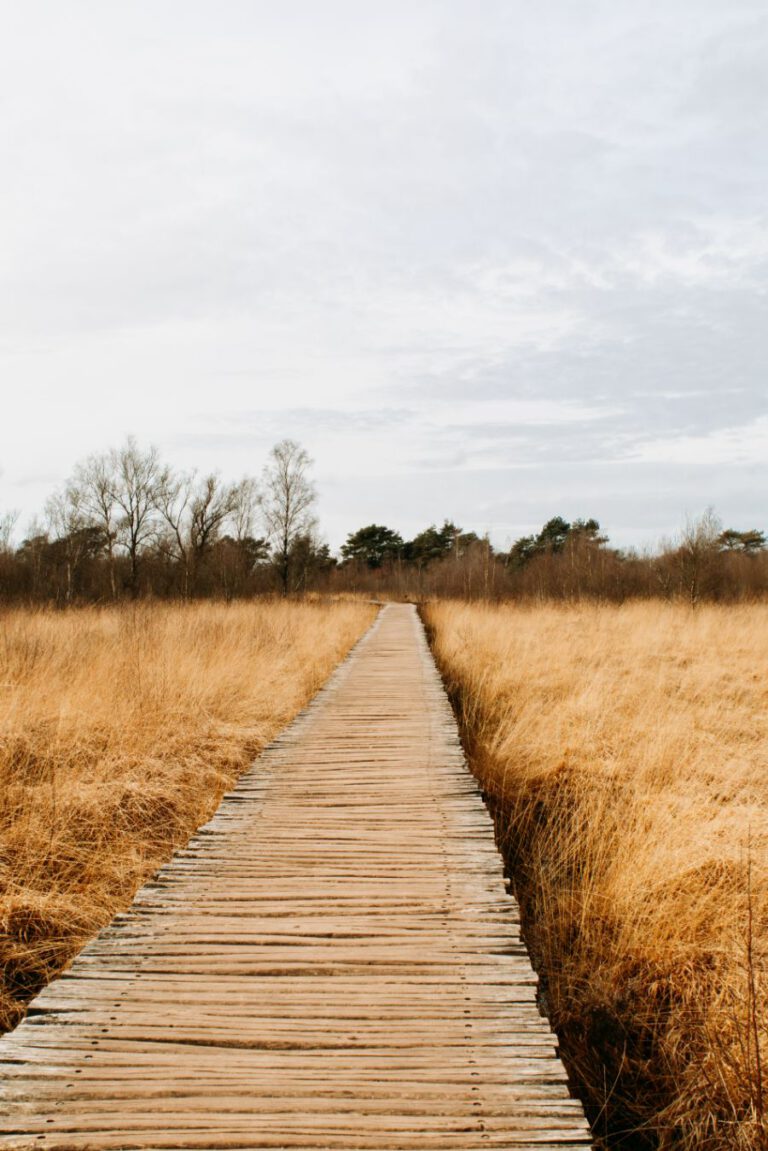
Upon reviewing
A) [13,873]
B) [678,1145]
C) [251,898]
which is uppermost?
[251,898]

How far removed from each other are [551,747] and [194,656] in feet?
14.2

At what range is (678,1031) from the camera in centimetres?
296

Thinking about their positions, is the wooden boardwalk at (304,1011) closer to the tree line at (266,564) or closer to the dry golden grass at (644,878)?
the dry golden grass at (644,878)

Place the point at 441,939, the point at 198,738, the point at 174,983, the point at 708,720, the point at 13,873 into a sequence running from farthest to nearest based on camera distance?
the point at 708,720, the point at 198,738, the point at 13,873, the point at 441,939, the point at 174,983

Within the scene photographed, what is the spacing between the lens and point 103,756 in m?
5.58

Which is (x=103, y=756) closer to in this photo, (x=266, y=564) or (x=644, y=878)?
(x=644, y=878)

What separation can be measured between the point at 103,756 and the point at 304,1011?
3740mm

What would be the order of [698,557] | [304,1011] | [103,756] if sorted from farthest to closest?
[698,557] < [103,756] < [304,1011]

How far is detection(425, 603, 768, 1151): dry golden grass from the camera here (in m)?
2.71

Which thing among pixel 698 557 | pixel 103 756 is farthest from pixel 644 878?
pixel 698 557

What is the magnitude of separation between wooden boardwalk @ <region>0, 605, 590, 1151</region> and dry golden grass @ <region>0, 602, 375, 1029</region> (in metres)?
0.71

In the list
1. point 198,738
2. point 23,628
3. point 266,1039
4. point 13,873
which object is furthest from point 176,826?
point 23,628

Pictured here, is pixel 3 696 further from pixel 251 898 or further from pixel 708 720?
pixel 708 720

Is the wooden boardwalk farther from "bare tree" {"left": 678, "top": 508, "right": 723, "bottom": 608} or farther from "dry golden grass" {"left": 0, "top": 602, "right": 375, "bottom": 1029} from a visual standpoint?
"bare tree" {"left": 678, "top": 508, "right": 723, "bottom": 608}
